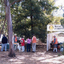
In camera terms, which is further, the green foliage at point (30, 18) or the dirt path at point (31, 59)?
the green foliage at point (30, 18)

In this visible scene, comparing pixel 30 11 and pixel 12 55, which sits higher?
pixel 30 11

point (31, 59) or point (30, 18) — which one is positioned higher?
point (30, 18)

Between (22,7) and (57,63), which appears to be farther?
(22,7)

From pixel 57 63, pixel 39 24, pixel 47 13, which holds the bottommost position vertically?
pixel 57 63

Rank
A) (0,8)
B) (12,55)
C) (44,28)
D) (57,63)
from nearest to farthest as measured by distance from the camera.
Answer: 1. (57,63)
2. (12,55)
3. (44,28)
4. (0,8)

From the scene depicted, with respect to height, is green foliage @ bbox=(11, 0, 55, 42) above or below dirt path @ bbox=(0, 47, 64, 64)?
above

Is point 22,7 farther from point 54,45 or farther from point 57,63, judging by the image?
point 57,63

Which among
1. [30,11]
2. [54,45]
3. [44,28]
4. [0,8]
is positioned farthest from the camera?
[0,8]

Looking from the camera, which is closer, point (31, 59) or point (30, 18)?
point (31, 59)

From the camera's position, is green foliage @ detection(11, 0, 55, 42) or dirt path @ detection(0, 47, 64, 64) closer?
dirt path @ detection(0, 47, 64, 64)

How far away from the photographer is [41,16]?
15125 millimetres

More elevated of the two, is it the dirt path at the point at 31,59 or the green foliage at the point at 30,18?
the green foliage at the point at 30,18

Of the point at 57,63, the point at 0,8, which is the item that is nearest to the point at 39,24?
the point at 0,8

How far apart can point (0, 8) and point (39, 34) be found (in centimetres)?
643
